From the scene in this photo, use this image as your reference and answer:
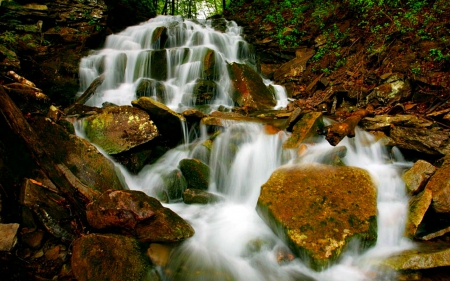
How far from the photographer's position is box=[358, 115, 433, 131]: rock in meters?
5.31

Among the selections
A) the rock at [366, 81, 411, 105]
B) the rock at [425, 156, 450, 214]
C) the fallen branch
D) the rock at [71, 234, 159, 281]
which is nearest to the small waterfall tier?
the rock at [366, 81, 411, 105]

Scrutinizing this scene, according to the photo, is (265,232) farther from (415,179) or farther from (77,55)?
(77,55)

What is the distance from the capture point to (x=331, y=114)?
749cm

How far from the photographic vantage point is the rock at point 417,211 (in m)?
3.36

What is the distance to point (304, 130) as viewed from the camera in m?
5.35

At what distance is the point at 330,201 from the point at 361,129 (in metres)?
3.11

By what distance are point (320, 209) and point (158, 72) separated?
26.8 feet

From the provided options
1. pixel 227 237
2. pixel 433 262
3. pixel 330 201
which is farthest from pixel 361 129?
pixel 227 237

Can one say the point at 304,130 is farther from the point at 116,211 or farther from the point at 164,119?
the point at 116,211

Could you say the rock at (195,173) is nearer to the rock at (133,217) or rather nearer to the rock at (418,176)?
the rock at (133,217)

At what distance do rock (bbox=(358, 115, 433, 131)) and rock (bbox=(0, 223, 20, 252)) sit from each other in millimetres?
6515

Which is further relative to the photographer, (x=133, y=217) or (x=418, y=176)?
(x=418, y=176)

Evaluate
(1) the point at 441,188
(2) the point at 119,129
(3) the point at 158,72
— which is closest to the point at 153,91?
(3) the point at 158,72

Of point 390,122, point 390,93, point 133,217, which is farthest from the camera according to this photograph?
point 390,93
